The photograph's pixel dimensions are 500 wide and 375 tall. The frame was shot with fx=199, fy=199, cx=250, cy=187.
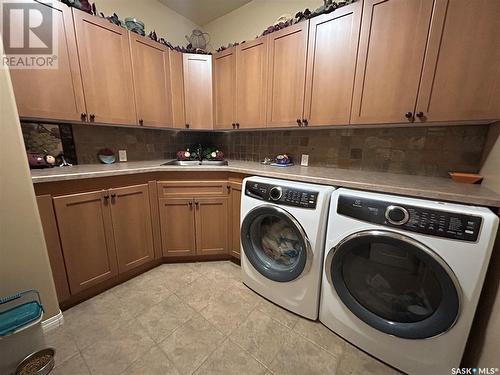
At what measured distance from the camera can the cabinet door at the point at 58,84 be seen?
4.33 ft

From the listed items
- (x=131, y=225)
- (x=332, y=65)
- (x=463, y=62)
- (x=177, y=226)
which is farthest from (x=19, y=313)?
(x=463, y=62)

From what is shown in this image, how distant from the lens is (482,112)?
42.4 inches

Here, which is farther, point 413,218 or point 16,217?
Result: point 16,217

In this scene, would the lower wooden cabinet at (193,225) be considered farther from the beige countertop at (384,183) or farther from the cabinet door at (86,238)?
the cabinet door at (86,238)

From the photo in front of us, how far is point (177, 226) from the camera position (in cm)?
185

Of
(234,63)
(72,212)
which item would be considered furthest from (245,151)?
(72,212)

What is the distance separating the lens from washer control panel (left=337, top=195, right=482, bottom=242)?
796 millimetres

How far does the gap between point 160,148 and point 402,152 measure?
242cm

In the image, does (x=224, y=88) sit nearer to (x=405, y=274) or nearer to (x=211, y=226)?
(x=211, y=226)

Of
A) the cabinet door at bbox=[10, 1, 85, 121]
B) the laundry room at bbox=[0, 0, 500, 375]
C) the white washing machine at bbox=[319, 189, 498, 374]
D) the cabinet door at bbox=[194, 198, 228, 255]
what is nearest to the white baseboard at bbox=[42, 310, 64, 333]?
the laundry room at bbox=[0, 0, 500, 375]

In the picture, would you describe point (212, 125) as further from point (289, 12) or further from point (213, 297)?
point (213, 297)

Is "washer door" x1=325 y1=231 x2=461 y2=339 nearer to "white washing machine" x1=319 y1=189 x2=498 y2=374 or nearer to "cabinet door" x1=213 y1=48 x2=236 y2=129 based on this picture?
"white washing machine" x1=319 y1=189 x2=498 y2=374

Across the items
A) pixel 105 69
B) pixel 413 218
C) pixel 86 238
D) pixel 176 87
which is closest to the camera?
pixel 413 218

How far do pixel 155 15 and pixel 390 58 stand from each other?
2.33 metres
